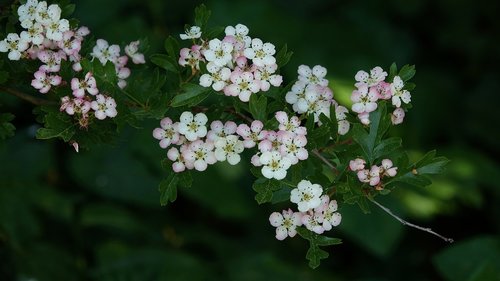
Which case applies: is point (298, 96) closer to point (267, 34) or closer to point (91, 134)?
point (91, 134)

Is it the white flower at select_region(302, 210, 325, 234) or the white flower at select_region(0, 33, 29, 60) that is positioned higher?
the white flower at select_region(0, 33, 29, 60)

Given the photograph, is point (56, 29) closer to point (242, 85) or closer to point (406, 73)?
point (242, 85)

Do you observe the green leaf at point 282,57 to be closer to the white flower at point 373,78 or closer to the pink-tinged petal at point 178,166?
the white flower at point 373,78

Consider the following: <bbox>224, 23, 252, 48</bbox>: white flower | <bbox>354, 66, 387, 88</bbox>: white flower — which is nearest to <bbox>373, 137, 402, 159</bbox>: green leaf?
<bbox>354, 66, 387, 88</bbox>: white flower

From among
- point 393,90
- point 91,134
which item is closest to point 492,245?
point 393,90

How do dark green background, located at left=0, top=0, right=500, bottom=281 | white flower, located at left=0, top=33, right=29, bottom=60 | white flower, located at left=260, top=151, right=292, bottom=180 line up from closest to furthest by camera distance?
1. white flower, located at left=260, top=151, right=292, bottom=180
2. white flower, located at left=0, top=33, right=29, bottom=60
3. dark green background, located at left=0, top=0, right=500, bottom=281

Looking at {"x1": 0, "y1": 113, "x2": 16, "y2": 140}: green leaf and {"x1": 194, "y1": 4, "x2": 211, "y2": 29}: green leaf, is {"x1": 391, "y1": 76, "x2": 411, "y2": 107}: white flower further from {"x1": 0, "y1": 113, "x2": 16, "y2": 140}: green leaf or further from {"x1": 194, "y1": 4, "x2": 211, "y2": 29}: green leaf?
{"x1": 0, "y1": 113, "x2": 16, "y2": 140}: green leaf

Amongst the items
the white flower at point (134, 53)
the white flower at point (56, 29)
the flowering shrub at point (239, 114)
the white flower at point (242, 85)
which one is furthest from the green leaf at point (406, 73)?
the white flower at point (56, 29)

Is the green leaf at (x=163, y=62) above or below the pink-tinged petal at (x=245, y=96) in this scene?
below
